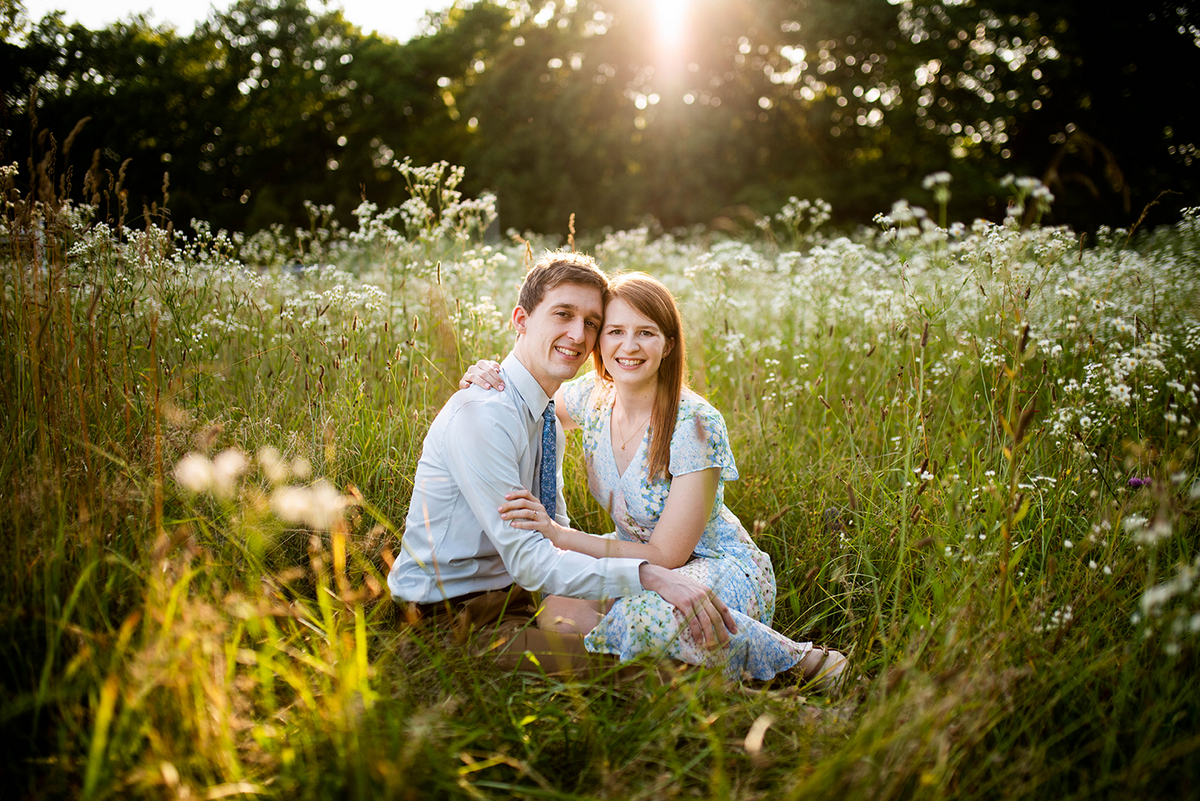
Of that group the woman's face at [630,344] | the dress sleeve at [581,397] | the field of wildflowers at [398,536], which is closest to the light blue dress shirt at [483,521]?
the field of wildflowers at [398,536]

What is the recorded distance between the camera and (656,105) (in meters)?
21.6

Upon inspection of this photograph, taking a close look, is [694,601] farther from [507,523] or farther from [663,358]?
[663,358]

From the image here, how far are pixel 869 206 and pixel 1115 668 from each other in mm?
21896

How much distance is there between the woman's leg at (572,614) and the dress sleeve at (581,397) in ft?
2.69

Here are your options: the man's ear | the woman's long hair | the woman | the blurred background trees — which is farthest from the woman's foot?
the blurred background trees

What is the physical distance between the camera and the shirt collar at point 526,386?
8.25 ft

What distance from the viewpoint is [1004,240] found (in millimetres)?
3145

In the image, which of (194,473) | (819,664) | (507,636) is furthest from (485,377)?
(819,664)

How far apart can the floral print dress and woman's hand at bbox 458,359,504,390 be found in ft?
1.86

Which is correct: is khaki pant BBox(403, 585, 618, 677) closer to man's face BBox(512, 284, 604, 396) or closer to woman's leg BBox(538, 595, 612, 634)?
woman's leg BBox(538, 595, 612, 634)

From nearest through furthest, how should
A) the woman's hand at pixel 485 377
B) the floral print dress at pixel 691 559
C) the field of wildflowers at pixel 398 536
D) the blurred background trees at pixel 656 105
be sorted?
the field of wildflowers at pixel 398 536 < the floral print dress at pixel 691 559 < the woman's hand at pixel 485 377 < the blurred background trees at pixel 656 105

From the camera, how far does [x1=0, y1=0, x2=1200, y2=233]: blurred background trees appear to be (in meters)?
17.3

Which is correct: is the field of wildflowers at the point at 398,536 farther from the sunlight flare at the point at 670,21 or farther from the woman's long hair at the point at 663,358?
the sunlight flare at the point at 670,21

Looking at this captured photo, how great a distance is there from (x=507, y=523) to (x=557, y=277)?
100cm
